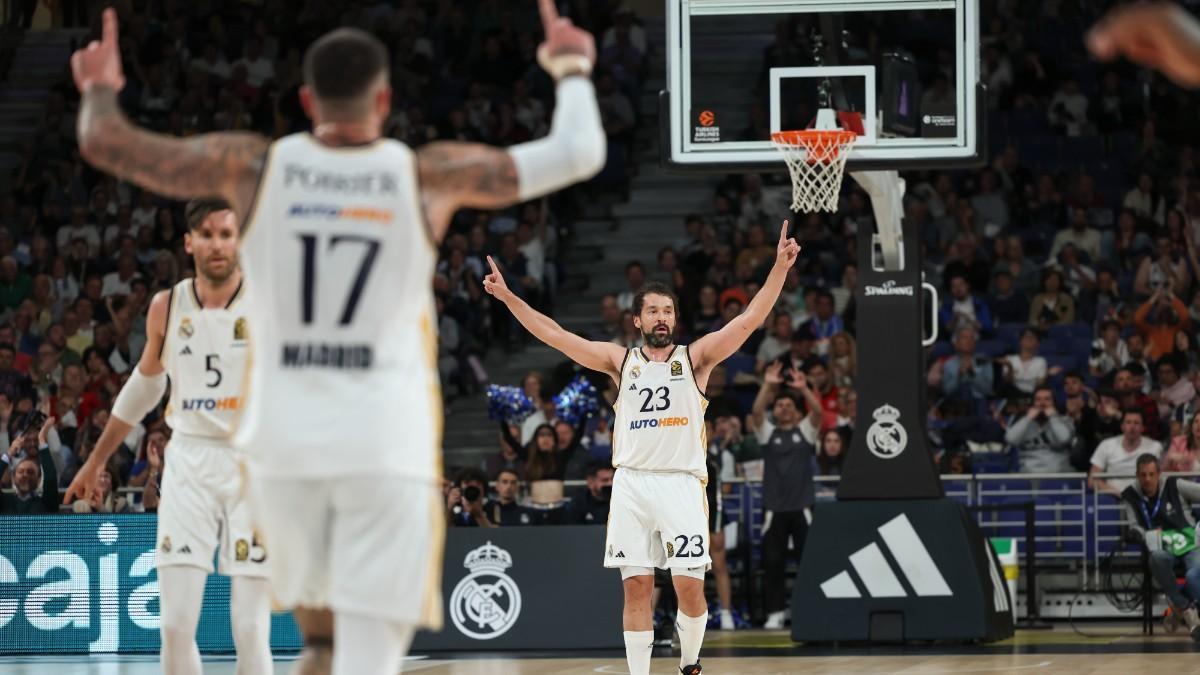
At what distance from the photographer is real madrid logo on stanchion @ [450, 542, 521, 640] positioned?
1466cm

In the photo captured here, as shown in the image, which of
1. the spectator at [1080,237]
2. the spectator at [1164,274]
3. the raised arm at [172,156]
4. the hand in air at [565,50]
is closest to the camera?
the raised arm at [172,156]

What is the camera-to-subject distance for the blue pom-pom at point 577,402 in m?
16.7

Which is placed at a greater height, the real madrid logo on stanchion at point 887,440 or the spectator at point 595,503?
the real madrid logo on stanchion at point 887,440

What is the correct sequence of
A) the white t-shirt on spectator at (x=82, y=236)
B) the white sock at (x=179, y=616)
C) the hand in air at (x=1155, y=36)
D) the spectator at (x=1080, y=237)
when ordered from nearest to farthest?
the hand in air at (x=1155, y=36), the white sock at (x=179, y=616), the spectator at (x=1080, y=237), the white t-shirt on spectator at (x=82, y=236)

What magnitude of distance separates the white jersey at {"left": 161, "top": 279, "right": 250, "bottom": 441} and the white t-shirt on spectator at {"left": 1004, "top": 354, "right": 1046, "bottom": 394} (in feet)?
39.5

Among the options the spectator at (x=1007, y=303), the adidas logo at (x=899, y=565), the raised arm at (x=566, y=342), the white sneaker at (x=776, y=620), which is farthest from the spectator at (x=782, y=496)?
the raised arm at (x=566, y=342)

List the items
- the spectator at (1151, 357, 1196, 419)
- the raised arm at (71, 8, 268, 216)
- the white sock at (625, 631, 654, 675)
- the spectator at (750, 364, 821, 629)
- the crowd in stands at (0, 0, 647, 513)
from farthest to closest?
the crowd in stands at (0, 0, 647, 513), the spectator at (1151, 357, 1196, 419), the spectator at (750, 364, 821, 629), the white sock at (625, 631, 654, 675), the raised arm at (71, 8, 268, 216)

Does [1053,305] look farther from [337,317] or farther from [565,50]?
[337,317]

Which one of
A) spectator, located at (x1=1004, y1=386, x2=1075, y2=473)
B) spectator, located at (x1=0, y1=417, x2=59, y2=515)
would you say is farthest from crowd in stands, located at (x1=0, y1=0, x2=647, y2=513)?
spectator, located at (x1=1004, y1=386, x2=1075, y2=473)

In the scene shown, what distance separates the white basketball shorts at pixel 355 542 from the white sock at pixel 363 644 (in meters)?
0.04

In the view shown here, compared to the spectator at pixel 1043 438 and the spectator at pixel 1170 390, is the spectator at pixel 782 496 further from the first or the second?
the spectator at pixel 1170 390

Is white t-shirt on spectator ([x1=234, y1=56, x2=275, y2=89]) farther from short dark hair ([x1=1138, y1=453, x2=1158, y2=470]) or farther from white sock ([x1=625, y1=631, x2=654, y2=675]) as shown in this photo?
white sock ([x1=625, y1=631, x2=654, y2=675])

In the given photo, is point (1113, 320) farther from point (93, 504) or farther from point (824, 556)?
point (93, 504)

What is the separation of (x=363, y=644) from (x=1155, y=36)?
2780 mm
